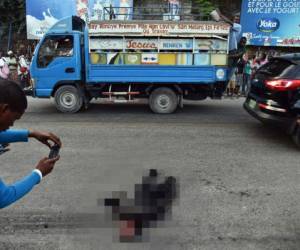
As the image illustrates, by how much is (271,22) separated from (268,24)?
0.47 feet

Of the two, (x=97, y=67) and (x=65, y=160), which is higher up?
(x=97, y=67)

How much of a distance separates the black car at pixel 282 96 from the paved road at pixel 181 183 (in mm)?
456

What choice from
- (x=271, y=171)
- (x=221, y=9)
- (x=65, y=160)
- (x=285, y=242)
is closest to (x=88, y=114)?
(x=65, y=160)

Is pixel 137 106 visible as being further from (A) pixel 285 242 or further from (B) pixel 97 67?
(A) pixel 285 242

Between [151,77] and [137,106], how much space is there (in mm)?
1626

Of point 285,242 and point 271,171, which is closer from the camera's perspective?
point 285,242

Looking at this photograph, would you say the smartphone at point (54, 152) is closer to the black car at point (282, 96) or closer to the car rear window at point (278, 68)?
the black car at point (282, 96)

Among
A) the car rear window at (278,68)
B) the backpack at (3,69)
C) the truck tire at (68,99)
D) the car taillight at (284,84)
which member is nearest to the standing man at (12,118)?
the car taillight at (284,84)

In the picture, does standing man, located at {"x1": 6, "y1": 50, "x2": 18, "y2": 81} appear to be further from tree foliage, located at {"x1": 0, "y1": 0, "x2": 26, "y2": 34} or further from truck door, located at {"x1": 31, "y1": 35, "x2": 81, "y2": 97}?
truck door, located at {"x1": 31, "y1": 35, "x2": 81, "y2": 97}

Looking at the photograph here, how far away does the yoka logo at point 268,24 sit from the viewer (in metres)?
15.9

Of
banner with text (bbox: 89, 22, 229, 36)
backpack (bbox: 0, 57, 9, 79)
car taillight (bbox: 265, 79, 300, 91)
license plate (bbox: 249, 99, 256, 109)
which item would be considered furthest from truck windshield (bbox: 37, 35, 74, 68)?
car taillight (bbox: 265, 79, 300, 91)

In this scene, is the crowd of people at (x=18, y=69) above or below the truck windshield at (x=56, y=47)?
below

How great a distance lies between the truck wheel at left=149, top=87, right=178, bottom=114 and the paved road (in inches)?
42.7

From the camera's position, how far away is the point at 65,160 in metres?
6.08
